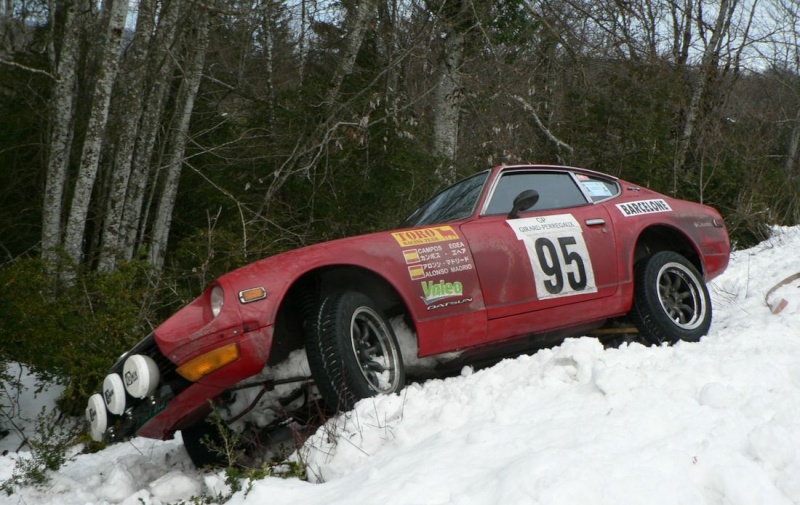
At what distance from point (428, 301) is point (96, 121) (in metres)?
5.34

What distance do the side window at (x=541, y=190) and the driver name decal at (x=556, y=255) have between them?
176mm

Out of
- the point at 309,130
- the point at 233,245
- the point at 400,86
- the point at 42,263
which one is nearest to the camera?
the point at 42,263

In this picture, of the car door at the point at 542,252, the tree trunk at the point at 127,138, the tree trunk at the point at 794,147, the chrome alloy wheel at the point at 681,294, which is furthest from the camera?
the tree trunk at the point at 794,147

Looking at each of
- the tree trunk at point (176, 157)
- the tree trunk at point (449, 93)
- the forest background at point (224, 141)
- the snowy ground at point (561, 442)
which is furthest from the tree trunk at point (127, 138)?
the snowy ground at point (561, 442)

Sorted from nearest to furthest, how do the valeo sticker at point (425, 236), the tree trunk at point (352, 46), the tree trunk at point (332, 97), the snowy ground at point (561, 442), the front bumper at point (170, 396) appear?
the snowy ground at point (561, 442) < the front bumper at point (170, 396) < the valeo sticker at point (425, 236) < the tree trunk at point (332, 97) < the tree trunk at point (352, 46)

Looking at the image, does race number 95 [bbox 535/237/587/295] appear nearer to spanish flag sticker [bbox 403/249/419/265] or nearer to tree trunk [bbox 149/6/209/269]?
spanish flag sticker [bbox 403/249/419/265]

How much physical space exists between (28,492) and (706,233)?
4.81 m

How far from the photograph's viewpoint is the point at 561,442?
307 cm

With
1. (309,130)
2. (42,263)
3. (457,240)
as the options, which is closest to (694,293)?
(457,240)

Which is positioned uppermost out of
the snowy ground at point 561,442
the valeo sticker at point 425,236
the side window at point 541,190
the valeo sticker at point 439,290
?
the side window at point 541,190

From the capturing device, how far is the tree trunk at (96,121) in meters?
7.87

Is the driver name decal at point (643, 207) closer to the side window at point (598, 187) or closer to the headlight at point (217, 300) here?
the side window at point (598, 187)

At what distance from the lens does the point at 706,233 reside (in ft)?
18.9

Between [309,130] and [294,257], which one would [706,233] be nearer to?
→ [294,257]
